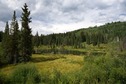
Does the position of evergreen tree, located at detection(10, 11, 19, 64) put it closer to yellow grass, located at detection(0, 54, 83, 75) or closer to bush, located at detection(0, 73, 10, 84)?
yellow grass, located at detection(0, 54, 83, 75)

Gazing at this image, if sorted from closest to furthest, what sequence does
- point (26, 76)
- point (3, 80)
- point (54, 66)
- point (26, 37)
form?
point (3, 80) < point (26, 76) < point (54, 66) < point (26, 37)

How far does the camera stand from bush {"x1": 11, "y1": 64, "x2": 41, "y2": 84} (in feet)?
116

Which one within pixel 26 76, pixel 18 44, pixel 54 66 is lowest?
pixel 54 66

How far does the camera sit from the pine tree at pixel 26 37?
7056cm

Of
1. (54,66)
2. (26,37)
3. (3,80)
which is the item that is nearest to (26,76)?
(3,80)

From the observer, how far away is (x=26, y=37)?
7200 centimetres

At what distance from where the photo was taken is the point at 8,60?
7331 cm

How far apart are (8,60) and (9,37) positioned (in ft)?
22.9

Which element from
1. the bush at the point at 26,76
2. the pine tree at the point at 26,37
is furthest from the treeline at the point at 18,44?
the bush at the point at 26,76

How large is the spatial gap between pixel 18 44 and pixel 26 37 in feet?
10.4

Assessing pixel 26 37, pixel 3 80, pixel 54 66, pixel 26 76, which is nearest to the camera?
pixel 3 80

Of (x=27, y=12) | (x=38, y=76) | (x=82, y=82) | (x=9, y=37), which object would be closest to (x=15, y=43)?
(x=9, y=37)

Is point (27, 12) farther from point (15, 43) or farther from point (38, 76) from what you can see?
point (38, 76)

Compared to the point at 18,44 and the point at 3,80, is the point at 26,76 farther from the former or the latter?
the point at 18,44
